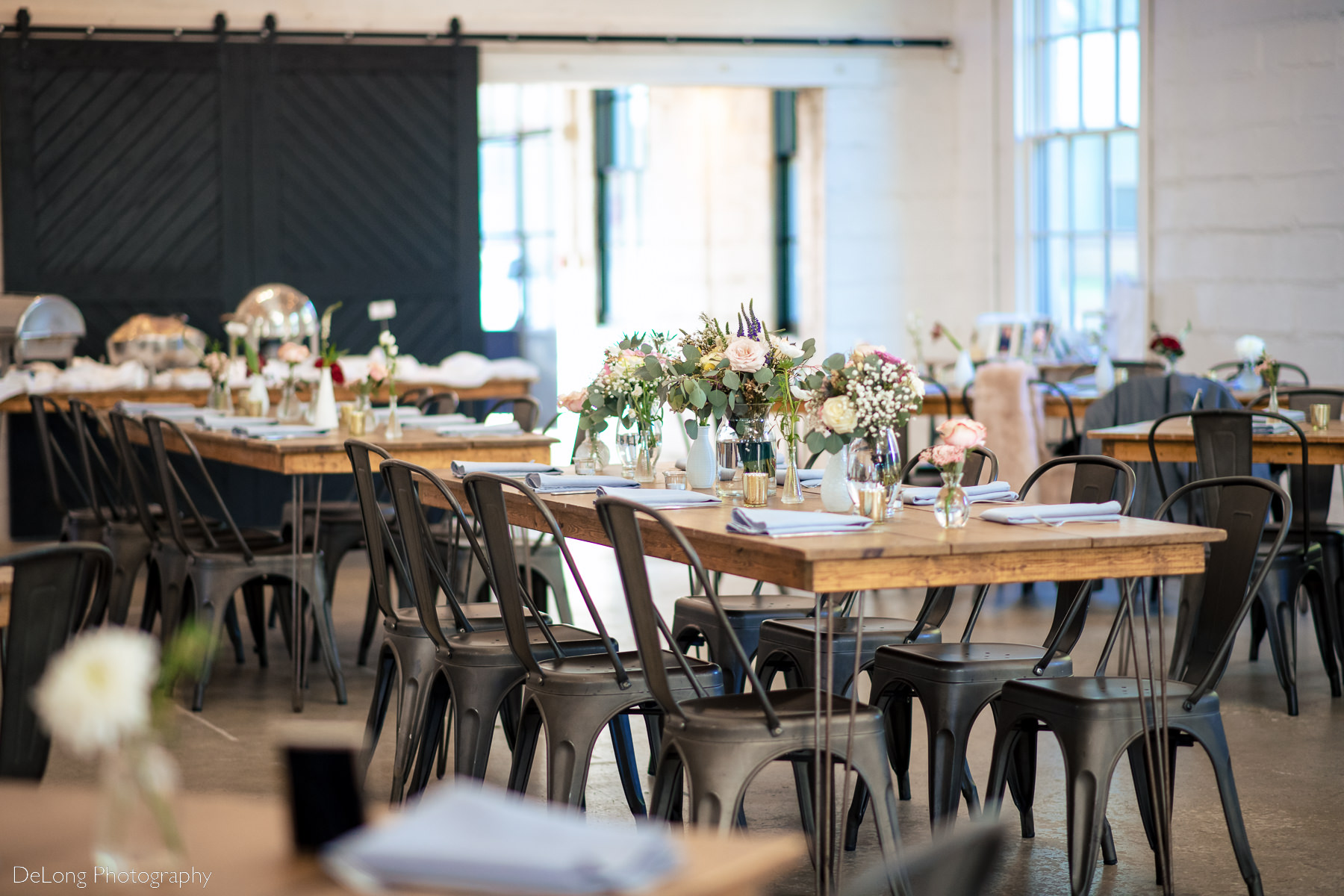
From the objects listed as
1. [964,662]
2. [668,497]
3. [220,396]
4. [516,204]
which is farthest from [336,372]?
[516,204]

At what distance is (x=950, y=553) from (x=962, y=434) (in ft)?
1.24

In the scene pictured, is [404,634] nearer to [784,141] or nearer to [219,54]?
[219,54]

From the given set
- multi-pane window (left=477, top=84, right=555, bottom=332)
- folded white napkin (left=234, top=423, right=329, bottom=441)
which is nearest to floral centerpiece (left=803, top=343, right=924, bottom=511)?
folded white napkin (left=234, top=423, right=329, bottom=441)

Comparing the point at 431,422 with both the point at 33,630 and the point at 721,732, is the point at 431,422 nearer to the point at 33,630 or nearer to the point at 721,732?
the point at 721,732

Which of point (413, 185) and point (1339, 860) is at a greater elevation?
point (413, 185)

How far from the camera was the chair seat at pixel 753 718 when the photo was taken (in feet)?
8.29

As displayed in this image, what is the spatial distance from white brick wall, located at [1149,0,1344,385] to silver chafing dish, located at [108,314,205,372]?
534 cm

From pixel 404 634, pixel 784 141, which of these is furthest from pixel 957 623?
pixel 784 141

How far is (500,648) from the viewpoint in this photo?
3.20 m

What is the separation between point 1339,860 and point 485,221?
11889mm

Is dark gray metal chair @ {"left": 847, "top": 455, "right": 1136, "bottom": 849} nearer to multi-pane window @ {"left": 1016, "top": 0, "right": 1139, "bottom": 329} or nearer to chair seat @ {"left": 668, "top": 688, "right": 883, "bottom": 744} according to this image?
chair seat @ {"left": 668, "top": 688, "right": 883, "bottom": 744}

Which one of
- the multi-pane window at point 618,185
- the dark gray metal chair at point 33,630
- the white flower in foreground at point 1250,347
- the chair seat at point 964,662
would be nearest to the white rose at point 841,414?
the chair seat at point 964,662

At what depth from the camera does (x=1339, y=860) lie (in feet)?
10.3

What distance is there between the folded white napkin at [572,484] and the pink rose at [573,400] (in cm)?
28
